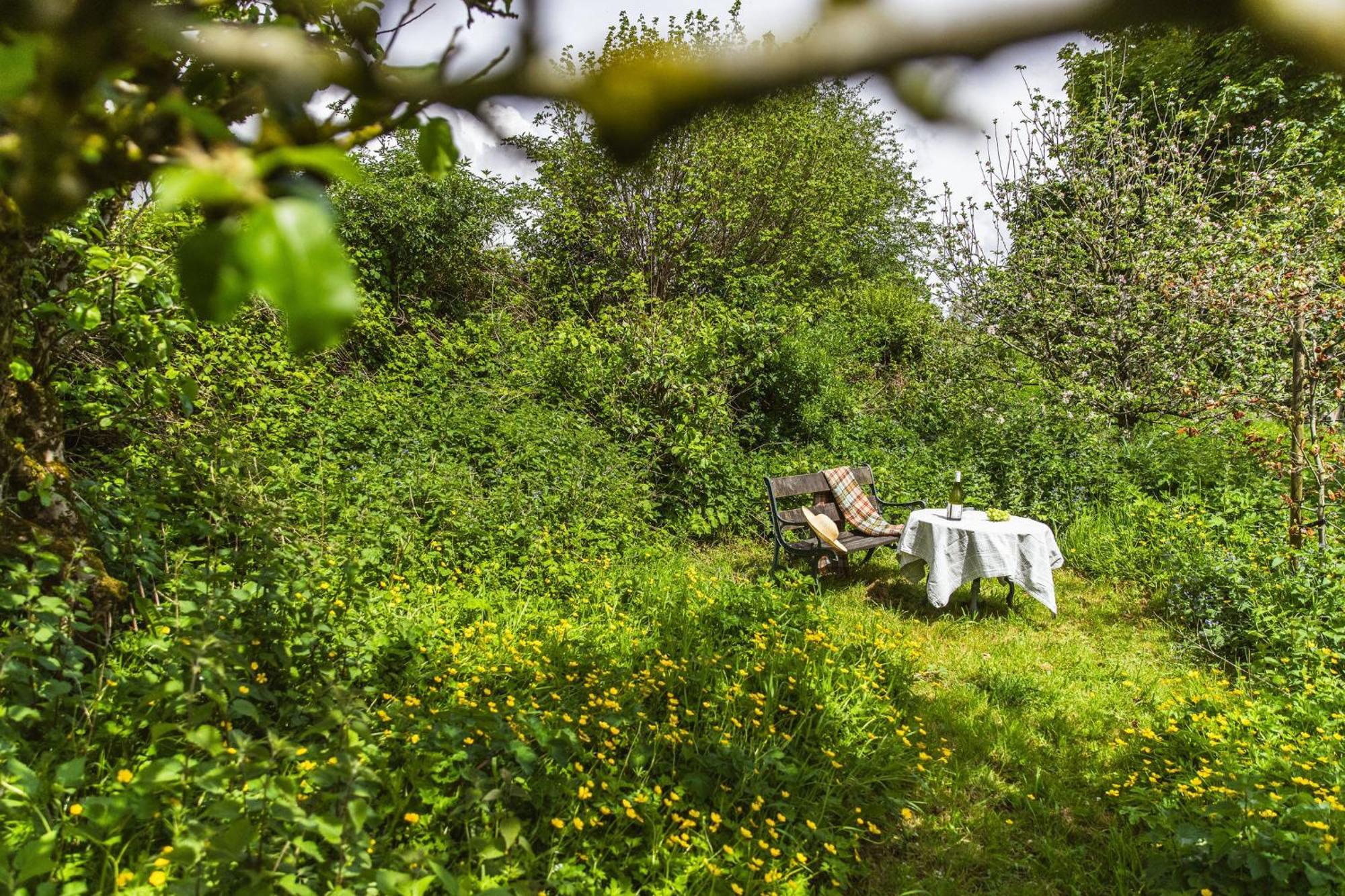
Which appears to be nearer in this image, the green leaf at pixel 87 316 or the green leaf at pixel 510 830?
the green leaf at pixel 510 830

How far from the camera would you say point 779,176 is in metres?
12.2

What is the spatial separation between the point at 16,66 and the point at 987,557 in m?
5.46

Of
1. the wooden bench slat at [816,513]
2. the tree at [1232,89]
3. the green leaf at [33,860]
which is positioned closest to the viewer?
the green leaf at [33,860]

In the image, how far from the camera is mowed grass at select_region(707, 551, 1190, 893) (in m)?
2.68

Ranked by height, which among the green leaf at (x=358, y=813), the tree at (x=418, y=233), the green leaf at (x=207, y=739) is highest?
the tree at (x=418, y=233)

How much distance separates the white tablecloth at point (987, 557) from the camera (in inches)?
200

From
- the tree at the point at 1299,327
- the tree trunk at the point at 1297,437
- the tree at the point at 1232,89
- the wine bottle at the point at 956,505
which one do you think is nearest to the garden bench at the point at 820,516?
the wine bottle at the point at 956,505

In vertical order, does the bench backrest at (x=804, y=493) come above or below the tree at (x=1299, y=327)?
below

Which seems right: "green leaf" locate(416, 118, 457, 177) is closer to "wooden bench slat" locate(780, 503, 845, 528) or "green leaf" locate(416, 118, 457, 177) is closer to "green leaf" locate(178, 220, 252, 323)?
"green leaf" locate(178, 220, 252, 323)

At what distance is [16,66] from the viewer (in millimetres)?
370

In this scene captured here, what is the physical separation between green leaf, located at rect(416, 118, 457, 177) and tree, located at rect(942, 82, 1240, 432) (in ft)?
27.7

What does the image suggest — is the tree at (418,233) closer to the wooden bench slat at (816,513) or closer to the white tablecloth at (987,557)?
the wooden bench slat at (816,513)

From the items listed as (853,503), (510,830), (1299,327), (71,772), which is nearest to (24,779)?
(71,772)

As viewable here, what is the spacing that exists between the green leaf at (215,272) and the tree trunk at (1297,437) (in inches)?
250
